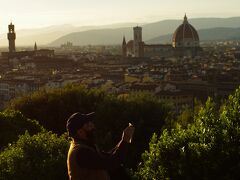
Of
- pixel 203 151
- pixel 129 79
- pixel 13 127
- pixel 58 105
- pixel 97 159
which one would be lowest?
pixel 129 79

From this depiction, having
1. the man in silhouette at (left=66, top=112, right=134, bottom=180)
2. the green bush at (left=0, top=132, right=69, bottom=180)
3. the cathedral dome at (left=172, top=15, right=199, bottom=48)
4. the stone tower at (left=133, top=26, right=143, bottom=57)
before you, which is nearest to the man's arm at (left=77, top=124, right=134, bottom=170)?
Answer: the man in silhouette at (left=66, top=112, right=134, bottom=180)

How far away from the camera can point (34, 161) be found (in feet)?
33.4

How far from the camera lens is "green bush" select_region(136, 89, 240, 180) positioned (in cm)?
799

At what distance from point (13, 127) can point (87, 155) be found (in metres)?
13.4

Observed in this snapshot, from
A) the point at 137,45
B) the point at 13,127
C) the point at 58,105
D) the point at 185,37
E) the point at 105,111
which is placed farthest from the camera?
the point at 137,45

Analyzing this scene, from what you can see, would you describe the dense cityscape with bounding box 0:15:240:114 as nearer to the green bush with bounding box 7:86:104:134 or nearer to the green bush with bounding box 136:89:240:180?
the green bush with bounding box 7:86:104:134

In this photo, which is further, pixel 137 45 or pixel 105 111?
pixel 137 45

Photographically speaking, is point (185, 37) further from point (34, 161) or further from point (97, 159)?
point (97, 159)

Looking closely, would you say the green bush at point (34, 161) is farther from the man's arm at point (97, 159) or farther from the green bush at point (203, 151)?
the man's arm at point (97, 159)

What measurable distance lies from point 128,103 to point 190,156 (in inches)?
528

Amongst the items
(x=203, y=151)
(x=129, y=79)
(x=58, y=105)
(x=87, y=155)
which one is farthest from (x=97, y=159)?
(x=129, y=79)

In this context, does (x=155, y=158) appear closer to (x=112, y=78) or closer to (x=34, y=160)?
(x=34, y=160)

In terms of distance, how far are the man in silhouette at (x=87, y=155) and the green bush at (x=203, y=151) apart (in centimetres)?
294

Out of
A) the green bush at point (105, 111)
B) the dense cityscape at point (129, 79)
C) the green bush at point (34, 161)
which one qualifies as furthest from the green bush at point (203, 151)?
the dense cityscape at point (129, 79)
